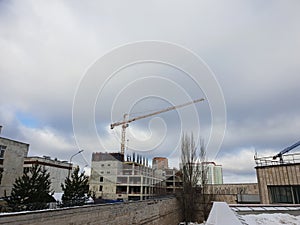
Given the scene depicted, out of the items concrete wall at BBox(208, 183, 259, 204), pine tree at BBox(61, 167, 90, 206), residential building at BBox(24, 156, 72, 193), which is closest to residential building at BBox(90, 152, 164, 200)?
residential building at BBox(24, 156, 72, 193)

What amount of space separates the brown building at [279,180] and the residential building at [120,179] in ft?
98.2

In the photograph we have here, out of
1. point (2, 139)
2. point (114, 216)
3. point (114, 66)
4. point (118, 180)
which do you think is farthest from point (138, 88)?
point (118, 180)

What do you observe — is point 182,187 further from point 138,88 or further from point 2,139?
point 2,139

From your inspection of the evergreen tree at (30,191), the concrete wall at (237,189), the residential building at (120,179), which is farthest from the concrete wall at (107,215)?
the residential building at (120,179)

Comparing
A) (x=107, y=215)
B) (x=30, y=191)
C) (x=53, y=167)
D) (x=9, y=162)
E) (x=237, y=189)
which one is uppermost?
(x=53, y=167)

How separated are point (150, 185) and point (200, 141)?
29.2m

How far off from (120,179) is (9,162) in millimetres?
28361

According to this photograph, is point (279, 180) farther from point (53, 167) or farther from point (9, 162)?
point (53, 167)

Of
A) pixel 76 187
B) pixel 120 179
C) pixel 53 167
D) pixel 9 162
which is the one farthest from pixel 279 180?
pixel 120 179

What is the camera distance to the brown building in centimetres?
1047

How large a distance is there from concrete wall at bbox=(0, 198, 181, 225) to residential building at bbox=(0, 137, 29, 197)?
11.4 m

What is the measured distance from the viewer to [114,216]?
358 inches

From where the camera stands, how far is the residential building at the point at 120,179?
4122 cm

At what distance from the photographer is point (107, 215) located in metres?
8.66
